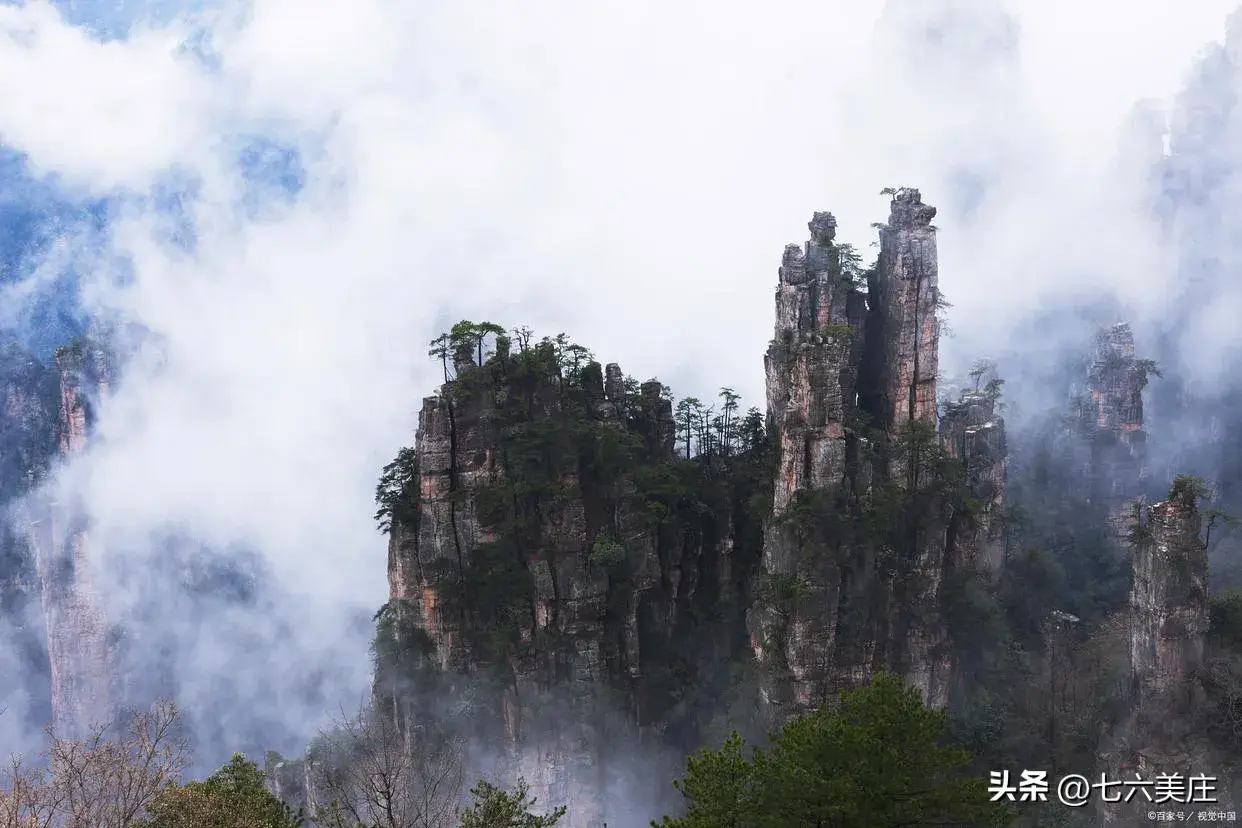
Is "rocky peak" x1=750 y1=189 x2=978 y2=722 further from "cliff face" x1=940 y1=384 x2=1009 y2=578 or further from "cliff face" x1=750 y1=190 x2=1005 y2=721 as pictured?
"cliff face" x1=940 y1=384 x2=1009 y2=578

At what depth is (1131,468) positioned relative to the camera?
213 ft

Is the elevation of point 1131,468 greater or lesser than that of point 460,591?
greater

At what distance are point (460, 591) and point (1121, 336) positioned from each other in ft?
139

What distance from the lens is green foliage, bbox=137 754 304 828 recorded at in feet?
88.9

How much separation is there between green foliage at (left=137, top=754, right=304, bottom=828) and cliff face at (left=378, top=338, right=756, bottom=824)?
68.4 feet

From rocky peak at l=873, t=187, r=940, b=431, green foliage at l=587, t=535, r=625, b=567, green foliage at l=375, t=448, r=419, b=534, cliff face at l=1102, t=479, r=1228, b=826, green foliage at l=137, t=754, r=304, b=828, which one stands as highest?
rocky peak at l=873, t=187, r=940, b=431

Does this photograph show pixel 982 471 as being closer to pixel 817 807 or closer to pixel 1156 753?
pixel 1156 753

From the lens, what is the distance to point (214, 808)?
2761 centimetres

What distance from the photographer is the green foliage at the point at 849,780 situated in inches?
1040

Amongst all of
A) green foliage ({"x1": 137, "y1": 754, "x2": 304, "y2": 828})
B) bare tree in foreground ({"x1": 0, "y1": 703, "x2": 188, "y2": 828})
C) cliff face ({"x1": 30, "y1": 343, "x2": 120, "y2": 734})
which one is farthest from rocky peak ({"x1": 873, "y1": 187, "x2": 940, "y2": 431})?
cliff face ({"x1": 30, "y1": 343, "x2": 120, "y2": 734})

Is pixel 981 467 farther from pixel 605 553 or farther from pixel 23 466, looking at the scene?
pixel 23 466

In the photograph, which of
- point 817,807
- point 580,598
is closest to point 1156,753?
point 817,807

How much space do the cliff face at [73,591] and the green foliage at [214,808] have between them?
196 feet

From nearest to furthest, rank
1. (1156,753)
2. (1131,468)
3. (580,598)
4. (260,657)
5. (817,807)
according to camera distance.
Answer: (817,807), (1156,753), (580,598), (1131,468), (260,657)
